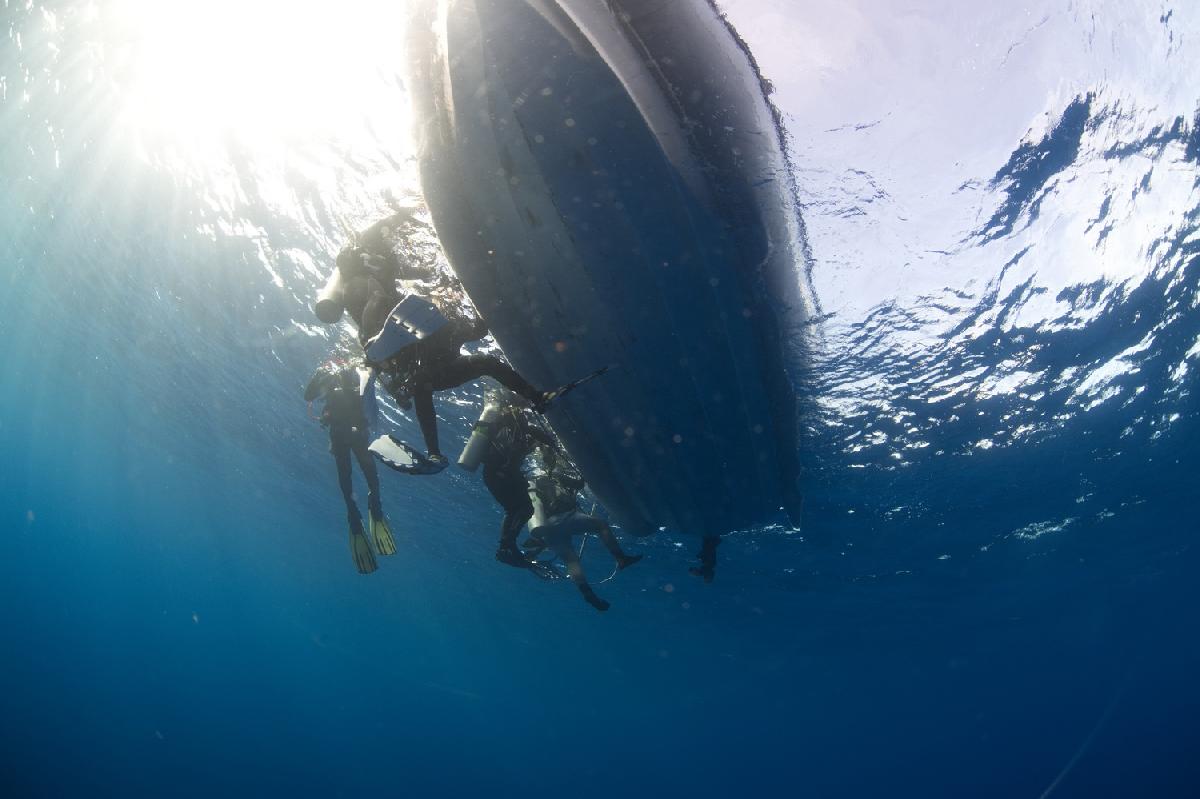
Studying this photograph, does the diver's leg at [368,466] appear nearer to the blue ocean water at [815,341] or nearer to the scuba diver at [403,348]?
the scuba diver at [403,348]

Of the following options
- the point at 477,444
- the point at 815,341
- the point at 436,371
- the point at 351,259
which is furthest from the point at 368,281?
the point at 815,341

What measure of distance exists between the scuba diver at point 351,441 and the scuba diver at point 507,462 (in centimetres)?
156

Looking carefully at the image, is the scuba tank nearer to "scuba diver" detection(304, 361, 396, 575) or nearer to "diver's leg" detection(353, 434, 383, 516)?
"scuba diver" detection(304, 361, 396, 575)

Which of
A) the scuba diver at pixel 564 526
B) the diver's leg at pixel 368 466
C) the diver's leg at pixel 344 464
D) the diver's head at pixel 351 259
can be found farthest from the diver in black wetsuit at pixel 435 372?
the scuba diver at pixel 564 526

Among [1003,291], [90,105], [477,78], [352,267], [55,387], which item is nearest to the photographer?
[477,78]

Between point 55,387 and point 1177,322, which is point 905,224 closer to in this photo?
point 1177,322

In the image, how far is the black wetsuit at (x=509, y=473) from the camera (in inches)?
307

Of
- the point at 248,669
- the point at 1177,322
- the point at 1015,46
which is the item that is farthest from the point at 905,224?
the point at 248,669

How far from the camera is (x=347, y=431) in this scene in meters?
8.24

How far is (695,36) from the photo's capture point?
387cm

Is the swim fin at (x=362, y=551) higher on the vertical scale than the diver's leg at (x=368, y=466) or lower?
lower

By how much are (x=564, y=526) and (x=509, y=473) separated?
1475 mm

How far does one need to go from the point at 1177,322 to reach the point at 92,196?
23.3 meters

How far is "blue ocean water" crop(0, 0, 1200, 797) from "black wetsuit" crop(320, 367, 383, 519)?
228cm
